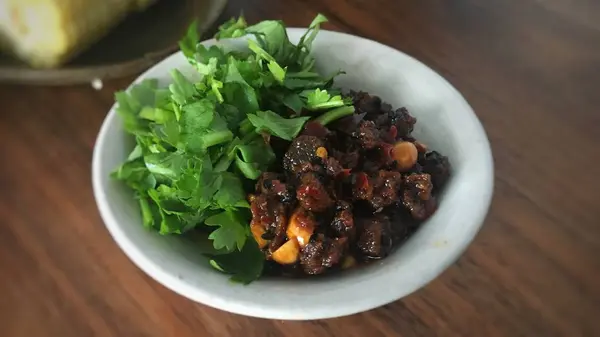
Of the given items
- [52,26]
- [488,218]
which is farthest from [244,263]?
[52,26]

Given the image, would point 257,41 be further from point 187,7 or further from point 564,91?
point 564,91

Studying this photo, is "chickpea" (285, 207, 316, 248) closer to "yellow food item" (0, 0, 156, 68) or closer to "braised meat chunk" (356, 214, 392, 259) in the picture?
"braised meat chunk" (356, 214, 392, 259)

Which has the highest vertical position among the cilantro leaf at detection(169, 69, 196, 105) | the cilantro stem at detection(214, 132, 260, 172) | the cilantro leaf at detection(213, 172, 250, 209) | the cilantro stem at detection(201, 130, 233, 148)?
the cilantro stem at detection(201, 130, 233, 148)

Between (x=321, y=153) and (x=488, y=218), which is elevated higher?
(x=321, y=153)

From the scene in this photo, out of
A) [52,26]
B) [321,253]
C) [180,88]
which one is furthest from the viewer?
[52,26]

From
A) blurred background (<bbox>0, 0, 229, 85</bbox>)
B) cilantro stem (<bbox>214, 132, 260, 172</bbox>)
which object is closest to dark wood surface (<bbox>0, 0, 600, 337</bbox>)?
blurred background (<bbox>0, 0, 229, 85</bbox>)

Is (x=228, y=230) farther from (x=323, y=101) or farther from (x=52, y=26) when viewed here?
(x=52, y=26)
